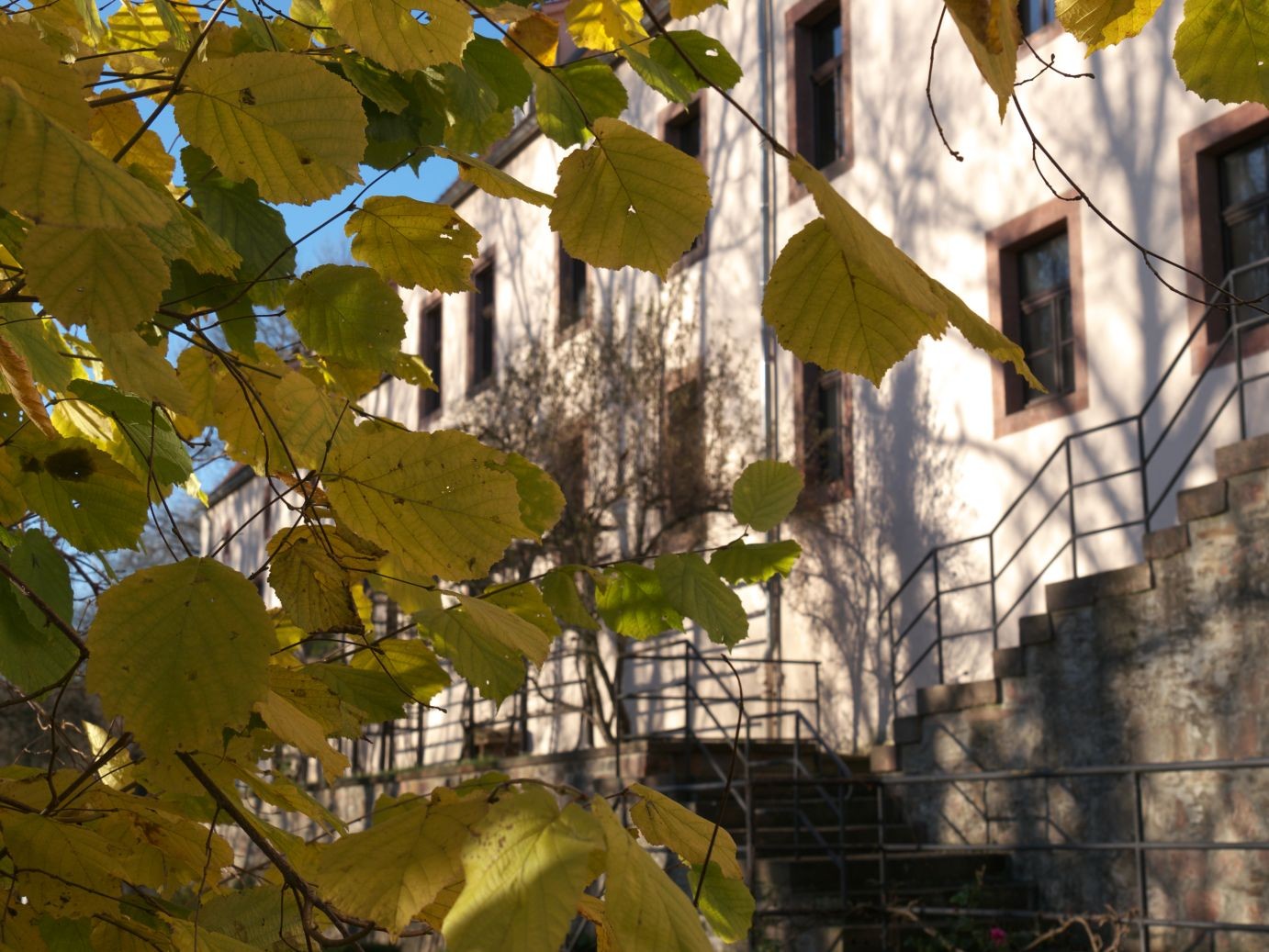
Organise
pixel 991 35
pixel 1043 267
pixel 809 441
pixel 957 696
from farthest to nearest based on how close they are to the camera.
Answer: pixel 809 441 < pixel 1043 267 < pixel 957 696 < pixel 991 35

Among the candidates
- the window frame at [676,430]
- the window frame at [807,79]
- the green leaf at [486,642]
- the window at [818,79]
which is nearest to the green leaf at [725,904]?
the green leaf at [486,642]

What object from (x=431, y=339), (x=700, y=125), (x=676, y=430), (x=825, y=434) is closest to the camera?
(x=825, y=434)

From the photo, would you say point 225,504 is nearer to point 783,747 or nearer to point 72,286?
point 783,747

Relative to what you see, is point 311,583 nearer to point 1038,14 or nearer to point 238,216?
point 238,216

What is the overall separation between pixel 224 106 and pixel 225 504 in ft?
99.4

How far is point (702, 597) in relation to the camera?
1.55 meters

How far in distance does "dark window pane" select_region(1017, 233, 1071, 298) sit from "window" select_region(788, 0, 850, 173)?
8.26ft

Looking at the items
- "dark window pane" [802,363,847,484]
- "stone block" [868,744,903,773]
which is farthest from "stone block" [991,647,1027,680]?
"dark window pane" [802,363,847,484]

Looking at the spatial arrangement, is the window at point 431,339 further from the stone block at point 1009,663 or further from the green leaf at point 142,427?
the green leaf at point 142,427

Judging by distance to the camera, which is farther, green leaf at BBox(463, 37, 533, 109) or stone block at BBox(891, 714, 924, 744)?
stone block at BBox(891, 714, 924, 744)

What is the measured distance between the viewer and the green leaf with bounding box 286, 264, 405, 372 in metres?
1.43

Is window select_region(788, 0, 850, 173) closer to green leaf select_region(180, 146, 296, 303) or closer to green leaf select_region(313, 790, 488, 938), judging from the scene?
green leaf select_region(180, 146, 296, 303)

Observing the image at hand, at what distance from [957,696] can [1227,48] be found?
8.34 m

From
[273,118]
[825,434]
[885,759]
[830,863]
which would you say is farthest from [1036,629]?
[273,118]
